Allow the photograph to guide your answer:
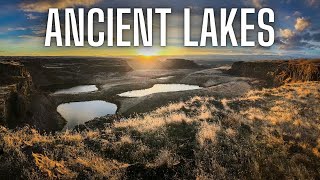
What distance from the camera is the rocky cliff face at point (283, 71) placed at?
143ft

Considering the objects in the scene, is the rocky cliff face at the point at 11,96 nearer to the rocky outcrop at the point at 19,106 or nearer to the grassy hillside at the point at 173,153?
the rocky outcrop at the point at 19,106

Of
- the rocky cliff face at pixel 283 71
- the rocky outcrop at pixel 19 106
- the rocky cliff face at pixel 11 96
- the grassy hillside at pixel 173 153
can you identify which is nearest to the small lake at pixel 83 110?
the rocky outcrop at pixel 19 106

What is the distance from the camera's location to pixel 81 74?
306 ft

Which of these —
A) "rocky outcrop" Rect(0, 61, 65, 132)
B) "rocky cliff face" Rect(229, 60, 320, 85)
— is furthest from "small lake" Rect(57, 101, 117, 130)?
"rocky cliff face" Rect(229, 60, 320, 85)

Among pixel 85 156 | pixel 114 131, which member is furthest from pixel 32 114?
pixel 85 156

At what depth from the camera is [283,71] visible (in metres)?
53.9

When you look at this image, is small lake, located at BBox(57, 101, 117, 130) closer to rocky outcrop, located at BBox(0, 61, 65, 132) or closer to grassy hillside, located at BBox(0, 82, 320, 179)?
rocky outcrop, located at BBox(0, 61, 65, 132)

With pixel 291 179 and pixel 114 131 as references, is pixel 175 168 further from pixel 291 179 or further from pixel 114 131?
pixel 114 131

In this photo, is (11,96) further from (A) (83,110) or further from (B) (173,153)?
(B) (173,153)

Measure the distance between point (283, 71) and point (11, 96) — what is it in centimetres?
4203

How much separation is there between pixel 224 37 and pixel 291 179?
606 inches

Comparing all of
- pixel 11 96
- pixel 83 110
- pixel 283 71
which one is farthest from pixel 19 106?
pixel 283 71

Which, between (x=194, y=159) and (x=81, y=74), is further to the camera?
(x=81, y=74)

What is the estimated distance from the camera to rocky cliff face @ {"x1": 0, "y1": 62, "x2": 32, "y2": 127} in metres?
23.0
